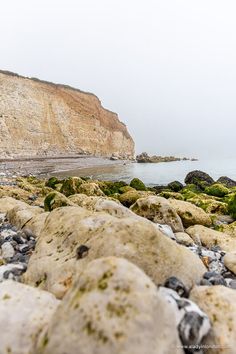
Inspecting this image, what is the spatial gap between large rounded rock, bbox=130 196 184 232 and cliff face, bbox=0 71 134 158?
142 ft

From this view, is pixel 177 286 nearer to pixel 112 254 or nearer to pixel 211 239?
pixel 112 254

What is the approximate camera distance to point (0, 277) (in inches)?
162

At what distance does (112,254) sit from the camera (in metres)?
3.63

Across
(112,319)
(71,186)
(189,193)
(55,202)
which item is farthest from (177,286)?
(189,193)

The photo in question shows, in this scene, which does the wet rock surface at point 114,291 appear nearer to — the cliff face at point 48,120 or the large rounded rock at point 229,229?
the large rounded rock at point 229,229

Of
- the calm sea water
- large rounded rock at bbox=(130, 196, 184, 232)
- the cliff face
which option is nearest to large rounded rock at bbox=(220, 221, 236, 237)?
large rounded rock at bbox=(130, 196, 184, 232)

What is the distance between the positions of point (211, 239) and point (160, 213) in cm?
137

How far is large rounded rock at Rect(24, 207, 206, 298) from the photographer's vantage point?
144 inches

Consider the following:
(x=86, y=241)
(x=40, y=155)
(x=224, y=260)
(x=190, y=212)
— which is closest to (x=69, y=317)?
(x=86, y=241)

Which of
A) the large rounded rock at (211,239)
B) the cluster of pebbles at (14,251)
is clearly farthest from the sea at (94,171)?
the cluster of pebbles at (14,251)

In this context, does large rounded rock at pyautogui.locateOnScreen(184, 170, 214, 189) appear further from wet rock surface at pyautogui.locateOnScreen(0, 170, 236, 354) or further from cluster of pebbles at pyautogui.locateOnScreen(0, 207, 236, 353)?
wet rock surface at pyautogui.locateOnScreen(0, 170, 236, 354)

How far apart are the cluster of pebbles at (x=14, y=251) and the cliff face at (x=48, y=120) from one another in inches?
1735

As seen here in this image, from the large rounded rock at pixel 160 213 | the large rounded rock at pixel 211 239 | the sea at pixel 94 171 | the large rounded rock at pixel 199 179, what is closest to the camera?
the large rounded rock at pixel 211 239

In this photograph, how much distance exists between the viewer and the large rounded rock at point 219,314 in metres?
2.95
